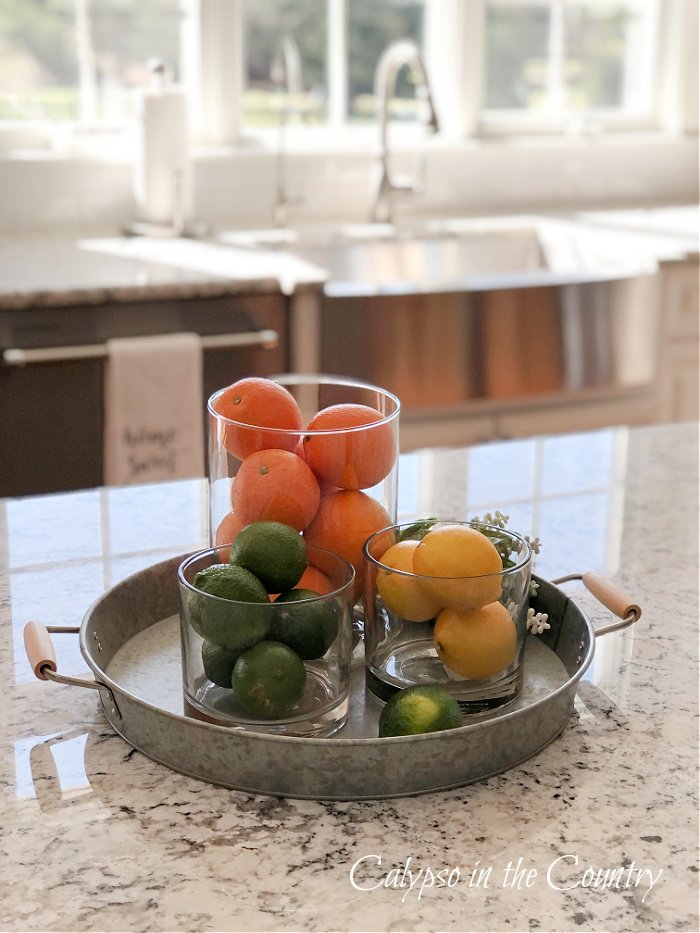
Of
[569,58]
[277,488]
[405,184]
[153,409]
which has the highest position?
[569,58]

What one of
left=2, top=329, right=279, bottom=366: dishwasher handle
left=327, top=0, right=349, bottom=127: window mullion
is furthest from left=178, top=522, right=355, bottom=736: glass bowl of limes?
left=327, top=0, right=349, bottom=127: window mullion

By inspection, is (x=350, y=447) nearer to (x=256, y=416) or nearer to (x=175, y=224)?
(x=256, y=416)

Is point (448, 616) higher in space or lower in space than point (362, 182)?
lower

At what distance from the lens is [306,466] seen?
0.76 m

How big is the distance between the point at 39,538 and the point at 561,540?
19.2 inches

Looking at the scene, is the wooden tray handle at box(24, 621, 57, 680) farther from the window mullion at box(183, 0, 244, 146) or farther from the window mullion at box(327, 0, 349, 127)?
the window mullion at box(327, 0, 349, 127)

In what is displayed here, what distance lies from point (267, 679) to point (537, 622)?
0.73ft

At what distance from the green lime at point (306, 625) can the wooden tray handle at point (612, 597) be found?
0.24m

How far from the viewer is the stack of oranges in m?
0.75

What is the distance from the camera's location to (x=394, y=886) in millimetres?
593

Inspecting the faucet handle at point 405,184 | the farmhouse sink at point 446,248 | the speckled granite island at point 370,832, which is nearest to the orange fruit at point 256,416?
the speckled granite island at point 370,832

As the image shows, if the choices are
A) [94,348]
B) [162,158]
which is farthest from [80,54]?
[94,348]

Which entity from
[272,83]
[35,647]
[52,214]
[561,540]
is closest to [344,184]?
[272,83]

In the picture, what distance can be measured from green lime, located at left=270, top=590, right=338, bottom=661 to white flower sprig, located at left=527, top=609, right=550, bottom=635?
17cm
